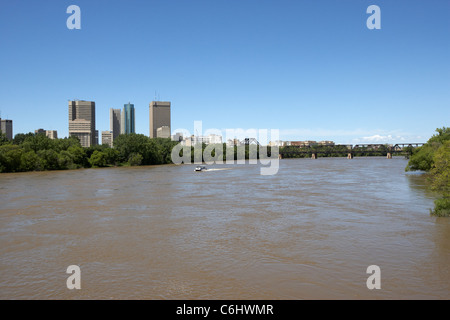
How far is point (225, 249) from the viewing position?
12914 mm

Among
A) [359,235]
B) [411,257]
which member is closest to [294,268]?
[411,257]

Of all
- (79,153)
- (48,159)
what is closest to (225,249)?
(48,159)

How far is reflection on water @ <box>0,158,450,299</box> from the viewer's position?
9.35m

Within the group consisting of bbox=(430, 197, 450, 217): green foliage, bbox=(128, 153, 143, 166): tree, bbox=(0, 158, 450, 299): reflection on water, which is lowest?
bbox=(0, 158, 450, 299): reflection on water

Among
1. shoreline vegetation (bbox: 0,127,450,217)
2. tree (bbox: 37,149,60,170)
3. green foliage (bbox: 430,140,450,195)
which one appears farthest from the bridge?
green foliage (bbox: 430,140,450,195)

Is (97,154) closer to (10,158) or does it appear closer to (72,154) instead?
(72,154)

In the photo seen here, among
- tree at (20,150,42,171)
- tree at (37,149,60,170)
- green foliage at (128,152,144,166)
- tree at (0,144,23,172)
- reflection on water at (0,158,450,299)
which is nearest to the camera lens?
reflection on water at (0,158,450,299)

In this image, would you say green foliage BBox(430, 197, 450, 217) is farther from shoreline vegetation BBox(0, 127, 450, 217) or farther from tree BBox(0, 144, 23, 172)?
tree BBox(0, 144, 23, 172)

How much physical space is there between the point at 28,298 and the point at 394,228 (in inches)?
568

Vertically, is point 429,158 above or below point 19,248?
above

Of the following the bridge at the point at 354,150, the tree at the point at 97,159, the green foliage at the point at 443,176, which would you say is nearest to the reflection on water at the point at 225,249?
the green foliage at the point at 443,176

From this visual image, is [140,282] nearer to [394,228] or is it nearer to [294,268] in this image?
[294,268]

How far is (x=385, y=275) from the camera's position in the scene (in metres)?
10.1

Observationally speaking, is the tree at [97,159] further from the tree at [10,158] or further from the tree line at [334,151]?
the tree line at [334,151]
